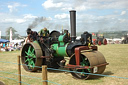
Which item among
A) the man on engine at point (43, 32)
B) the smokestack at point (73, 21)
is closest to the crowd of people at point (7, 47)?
the man on engine at point (43, 32)

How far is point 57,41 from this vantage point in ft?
23.1

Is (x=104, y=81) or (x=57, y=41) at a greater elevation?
(x=57, y=41)

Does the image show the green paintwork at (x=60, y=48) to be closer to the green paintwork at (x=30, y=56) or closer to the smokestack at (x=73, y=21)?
the smokestack at (x=73, y=21)

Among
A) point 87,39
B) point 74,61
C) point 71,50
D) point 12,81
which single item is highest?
point 87,39

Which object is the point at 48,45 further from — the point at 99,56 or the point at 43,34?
the point at 99,56

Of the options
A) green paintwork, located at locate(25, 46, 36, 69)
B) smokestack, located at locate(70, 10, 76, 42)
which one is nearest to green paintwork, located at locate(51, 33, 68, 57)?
smokestack, located at locate(70, 10, 76, 42)

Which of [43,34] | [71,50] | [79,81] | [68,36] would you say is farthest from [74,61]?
[43,34]

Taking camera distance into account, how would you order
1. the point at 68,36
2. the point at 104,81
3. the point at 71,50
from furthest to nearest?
the point at 68,36 → the point at 71,50 → the point at 104,81

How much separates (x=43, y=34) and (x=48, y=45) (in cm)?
61

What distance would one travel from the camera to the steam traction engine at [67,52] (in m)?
5.64

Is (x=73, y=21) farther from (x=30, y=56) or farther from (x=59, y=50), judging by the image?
(x=30, y=56)

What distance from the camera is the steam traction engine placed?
5.64m

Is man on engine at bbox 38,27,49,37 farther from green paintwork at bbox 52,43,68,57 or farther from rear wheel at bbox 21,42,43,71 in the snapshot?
green paintwork at bbox 52,43,68,57

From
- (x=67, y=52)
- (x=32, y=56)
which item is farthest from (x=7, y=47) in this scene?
(x=67, y=52)
